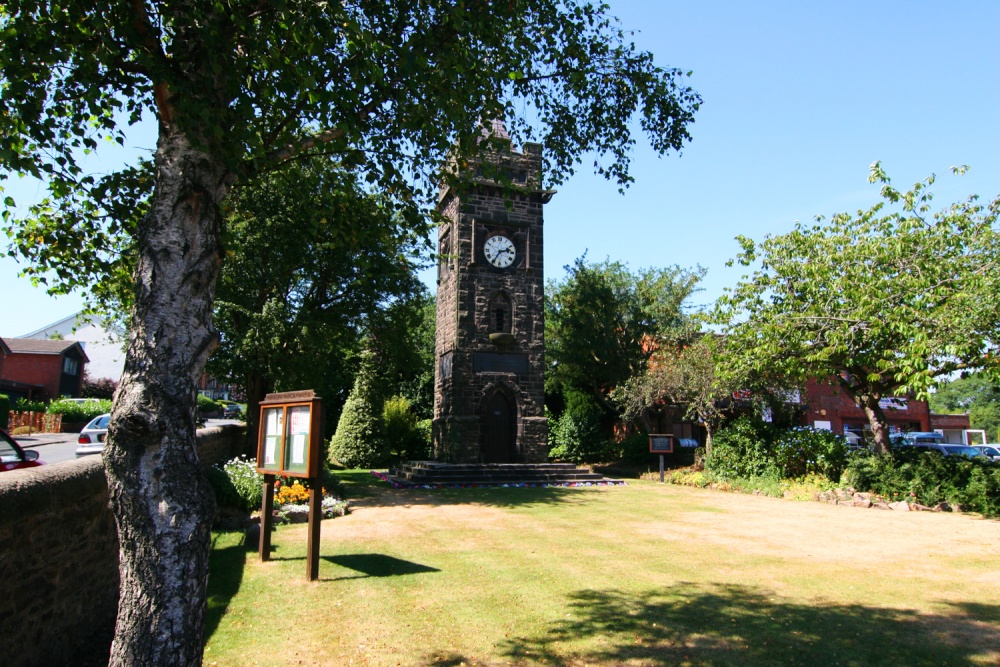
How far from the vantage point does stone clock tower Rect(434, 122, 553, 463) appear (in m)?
22.7

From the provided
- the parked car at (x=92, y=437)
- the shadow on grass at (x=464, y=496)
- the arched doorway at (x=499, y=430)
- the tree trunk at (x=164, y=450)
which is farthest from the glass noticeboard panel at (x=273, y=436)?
the arched doorway at (x=499, y=430)

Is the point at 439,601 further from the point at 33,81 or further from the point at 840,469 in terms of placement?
the point at 840,469

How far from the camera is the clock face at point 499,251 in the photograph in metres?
23.8

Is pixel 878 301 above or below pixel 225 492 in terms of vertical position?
above

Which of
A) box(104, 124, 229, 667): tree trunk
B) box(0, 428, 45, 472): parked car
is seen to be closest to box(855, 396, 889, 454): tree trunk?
box(104, 124, 229, 667): tree trunk

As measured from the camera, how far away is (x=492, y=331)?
77.0 ft

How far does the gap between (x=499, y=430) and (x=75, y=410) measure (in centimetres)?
2843

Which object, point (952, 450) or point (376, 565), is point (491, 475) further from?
point (952, 450)

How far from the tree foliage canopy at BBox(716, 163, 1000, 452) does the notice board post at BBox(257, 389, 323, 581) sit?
11228 mm

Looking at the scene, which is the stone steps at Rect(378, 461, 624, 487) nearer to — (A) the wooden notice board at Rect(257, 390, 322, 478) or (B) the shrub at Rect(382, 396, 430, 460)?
(B) the shrub at Rect(382, 396, 430, 460)

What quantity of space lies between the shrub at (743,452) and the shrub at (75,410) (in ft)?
109

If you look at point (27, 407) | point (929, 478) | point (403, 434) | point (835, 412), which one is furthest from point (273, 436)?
point (27, 407)

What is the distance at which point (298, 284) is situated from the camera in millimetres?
20547

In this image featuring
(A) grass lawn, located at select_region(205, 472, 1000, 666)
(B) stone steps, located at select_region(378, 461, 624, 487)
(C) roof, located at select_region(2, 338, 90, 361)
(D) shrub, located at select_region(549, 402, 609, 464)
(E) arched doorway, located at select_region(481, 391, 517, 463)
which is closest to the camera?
(A) grass lawn, located at select_region(205, 472, 1000, 666)
